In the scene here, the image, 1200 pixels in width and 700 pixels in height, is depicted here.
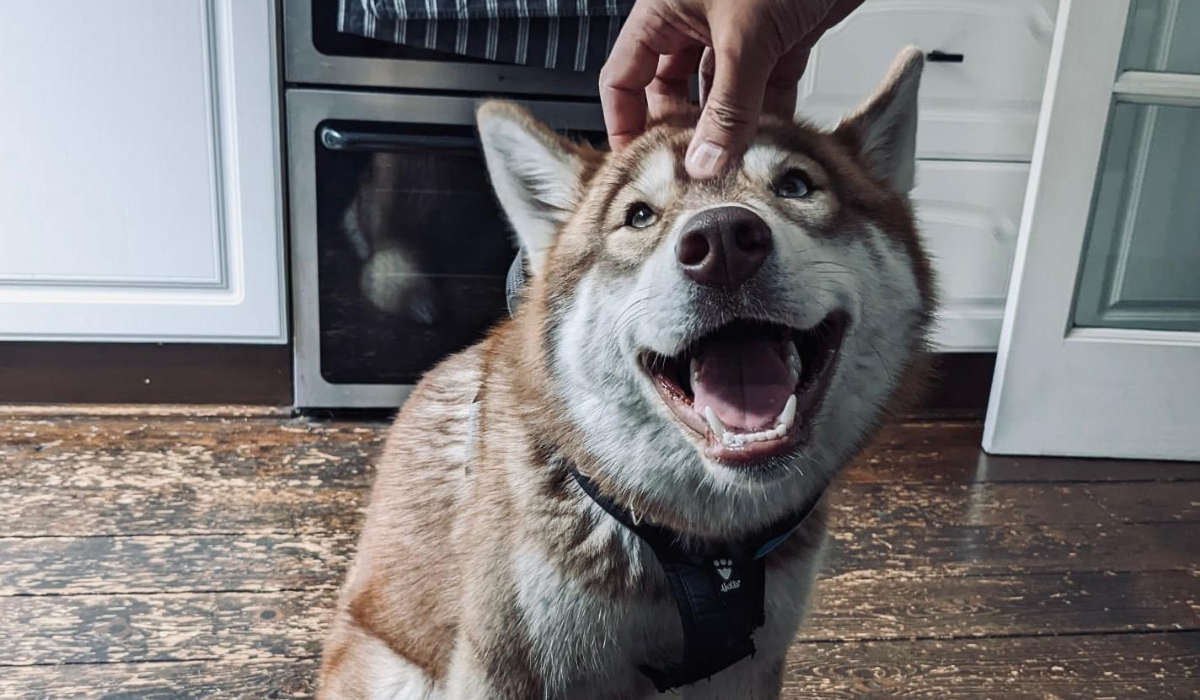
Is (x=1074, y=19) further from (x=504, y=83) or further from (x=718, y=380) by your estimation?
(x=718, y=380)

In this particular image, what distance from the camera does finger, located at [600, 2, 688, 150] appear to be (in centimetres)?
104

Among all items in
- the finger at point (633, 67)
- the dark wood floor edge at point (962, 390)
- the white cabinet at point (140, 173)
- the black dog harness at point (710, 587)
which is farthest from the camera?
the dark wood floor edge at point (962, 390)

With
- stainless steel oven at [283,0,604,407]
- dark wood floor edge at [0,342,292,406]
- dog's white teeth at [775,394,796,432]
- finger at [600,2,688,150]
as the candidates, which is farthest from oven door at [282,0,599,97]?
dog's white teeth at [775,394,796,432]

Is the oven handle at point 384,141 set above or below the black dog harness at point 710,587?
above

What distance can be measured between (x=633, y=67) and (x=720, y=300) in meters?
0.39

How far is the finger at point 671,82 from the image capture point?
46.5 inches

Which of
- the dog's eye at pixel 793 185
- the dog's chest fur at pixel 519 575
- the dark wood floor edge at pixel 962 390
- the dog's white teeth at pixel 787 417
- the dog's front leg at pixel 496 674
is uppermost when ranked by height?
the dog's eye at pixel 793 185

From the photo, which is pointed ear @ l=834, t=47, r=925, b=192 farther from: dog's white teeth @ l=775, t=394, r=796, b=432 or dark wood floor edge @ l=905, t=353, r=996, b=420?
dark wood floor edge @ l=905, t=353, r=996, b=420

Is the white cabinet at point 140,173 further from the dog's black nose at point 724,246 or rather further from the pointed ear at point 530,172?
the dog's black nose at point 724,246

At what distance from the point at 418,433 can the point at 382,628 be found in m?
0.25

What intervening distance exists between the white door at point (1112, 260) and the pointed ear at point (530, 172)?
148cm

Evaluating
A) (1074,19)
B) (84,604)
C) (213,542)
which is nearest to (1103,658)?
(1074,19)

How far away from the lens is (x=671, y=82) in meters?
1.22

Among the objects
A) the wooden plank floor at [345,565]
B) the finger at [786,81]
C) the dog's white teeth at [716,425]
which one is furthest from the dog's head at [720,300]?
the wooden plank floor at [345,565]
